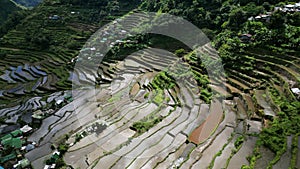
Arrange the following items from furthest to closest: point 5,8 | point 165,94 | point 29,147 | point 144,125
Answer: point 5,8
point 165,94
point 144,125
point 29,147

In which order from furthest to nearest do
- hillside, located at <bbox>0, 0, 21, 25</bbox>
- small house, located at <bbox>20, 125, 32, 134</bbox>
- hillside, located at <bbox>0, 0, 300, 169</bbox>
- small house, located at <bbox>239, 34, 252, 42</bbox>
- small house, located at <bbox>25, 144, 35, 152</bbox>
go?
hillside, located at <bbox>0, 0, 21, 25</bbox>, small house, located at <bbox>239, 34, 252, 42</bbox>, small house, located at <bbox>20, 125, 32, 134</bbox>, small house, located at <bbox>25, 144, 35, 152</bbox>, hillside, located at <bbox>0, 0, 300, 169</bbox>

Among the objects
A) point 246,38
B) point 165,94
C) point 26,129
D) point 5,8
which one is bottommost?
point 26,129

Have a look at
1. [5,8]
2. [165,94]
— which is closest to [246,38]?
[165,94]

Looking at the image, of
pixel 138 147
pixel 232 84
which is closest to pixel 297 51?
pixel 232 84

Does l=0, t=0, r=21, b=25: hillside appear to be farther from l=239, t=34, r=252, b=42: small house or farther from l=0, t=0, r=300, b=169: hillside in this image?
l=239, t=34, r=252, b=42: small house

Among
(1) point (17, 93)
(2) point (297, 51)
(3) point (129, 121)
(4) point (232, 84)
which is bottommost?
(1) point (17, 93)

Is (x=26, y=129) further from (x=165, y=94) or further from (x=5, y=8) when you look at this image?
(x=5, y=8)

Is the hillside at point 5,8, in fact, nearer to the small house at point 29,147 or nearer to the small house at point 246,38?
the small house at point 29,147

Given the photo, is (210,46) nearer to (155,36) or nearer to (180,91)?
(180,91)

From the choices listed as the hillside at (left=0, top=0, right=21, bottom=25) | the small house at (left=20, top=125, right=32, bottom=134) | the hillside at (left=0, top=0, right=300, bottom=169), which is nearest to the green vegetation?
the hillside at (left=0, top=0, right=300, bottom=169)
